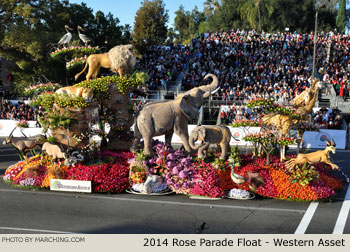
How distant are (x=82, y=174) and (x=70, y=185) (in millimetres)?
550

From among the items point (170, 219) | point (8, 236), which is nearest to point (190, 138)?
point (170, 219)

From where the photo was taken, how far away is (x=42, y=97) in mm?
12508

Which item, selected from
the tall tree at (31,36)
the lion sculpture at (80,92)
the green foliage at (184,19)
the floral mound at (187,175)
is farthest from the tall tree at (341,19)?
the lion sculpture at (80,92)

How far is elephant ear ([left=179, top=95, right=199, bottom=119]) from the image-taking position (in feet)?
40.3

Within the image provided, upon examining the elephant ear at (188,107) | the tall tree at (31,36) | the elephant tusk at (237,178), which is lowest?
the elephant tusk at (237,178)

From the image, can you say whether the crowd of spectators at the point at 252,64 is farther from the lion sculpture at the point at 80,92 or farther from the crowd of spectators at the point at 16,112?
the lion sculpture at the point at 80,92

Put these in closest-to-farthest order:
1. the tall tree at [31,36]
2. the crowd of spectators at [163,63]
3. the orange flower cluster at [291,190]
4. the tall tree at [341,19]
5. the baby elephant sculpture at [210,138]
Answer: the orange flower cluster at [291,190] < the baby elephant sculpture at [210,138] < the tall tree at [31,36] < the crowd of spectators at [163,63] < the tall tree at [341,19]

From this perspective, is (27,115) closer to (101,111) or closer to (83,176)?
(101,111)

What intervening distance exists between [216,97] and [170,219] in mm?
19989

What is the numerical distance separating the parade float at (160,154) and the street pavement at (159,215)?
43 cm

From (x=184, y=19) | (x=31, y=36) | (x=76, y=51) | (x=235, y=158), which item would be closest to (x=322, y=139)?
(x=235, y=158)

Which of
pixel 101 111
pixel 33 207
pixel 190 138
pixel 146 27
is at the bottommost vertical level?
pixel 33 207

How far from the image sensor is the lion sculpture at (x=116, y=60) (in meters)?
13.3

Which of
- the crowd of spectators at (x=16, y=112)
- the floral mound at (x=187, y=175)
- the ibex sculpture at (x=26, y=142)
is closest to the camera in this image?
the floral mound at (x=187, y=175)
